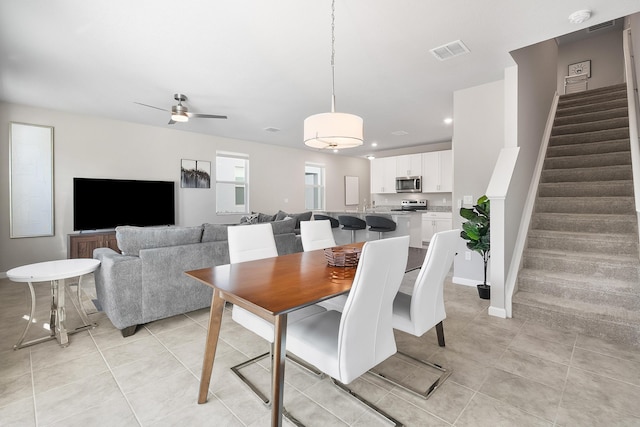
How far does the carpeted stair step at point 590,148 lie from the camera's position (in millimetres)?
3928

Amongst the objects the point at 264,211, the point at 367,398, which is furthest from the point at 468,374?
the point at 264,211

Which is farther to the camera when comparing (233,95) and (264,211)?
(264,211)

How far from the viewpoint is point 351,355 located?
130cm

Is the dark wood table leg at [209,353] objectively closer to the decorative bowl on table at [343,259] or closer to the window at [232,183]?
the decorative bowl on table at [343,259]

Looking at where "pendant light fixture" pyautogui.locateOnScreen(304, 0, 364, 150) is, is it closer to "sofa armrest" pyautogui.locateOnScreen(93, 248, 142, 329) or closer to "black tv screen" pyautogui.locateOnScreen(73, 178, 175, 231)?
"sofa armrest" pyautogui.locateOnScreen(93, 248, 142, 329)

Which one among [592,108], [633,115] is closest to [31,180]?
[633,115]

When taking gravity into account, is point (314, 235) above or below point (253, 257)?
above

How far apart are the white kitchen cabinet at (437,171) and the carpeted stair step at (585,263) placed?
4.13 m

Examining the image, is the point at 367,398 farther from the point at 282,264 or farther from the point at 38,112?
the point at 38,112

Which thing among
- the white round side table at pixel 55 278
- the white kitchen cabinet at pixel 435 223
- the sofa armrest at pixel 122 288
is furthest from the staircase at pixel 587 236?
the white round side table at pixel 55 278

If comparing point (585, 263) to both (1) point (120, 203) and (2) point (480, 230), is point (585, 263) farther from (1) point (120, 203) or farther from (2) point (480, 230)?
(1) point (120, 203)

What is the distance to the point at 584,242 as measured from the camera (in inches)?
126

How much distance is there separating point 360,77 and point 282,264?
2.58 m

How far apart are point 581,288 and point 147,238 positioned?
13.2 feet
